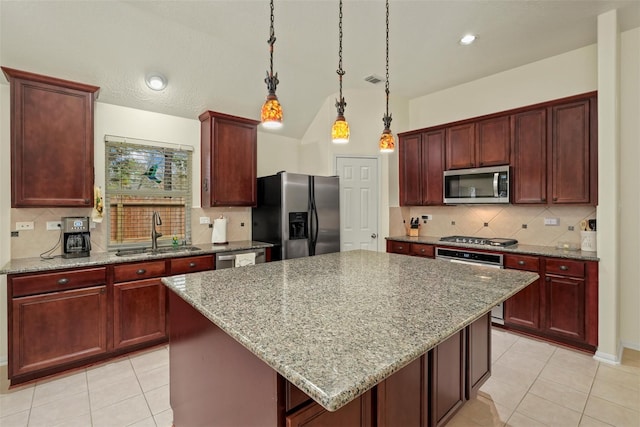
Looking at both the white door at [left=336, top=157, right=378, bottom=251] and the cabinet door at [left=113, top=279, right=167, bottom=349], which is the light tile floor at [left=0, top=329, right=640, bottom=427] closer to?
the cabinet door at [left=113, top=279, right=167, bottom=349]

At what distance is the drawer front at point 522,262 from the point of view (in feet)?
10.3

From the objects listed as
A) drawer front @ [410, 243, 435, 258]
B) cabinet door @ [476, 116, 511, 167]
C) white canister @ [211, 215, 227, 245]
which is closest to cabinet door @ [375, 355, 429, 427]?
drawer front @ [410, 243, 435, 258]

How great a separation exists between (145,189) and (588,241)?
472 cm

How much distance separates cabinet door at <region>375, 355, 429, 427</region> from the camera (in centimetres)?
123

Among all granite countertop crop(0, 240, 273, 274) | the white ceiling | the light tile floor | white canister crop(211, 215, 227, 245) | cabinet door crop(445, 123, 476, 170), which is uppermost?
the white ceiling

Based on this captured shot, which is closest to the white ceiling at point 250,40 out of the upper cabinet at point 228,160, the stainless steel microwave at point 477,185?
the upper cabinet at point 228,160

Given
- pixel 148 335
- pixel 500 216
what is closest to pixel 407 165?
pixel 500 216

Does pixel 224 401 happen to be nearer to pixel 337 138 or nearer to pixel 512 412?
pixel 337 138

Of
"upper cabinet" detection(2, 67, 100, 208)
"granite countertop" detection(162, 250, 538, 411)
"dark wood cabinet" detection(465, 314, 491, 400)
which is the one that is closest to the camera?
"granite countertop" detection(162, 250, 538, 411)

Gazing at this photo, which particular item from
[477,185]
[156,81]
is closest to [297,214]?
[156,81]

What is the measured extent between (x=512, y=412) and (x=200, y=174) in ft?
12.6

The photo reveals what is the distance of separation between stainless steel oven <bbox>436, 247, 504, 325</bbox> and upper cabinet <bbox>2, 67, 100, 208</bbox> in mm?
3802

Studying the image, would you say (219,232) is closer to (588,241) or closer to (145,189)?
(145,189)

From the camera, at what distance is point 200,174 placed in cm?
393
